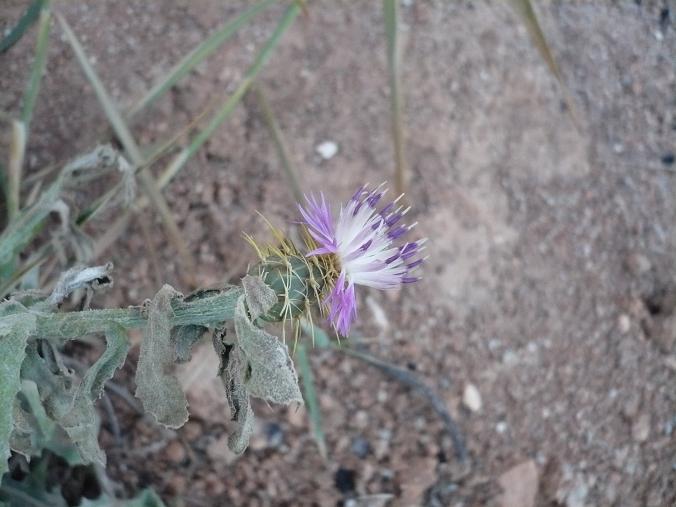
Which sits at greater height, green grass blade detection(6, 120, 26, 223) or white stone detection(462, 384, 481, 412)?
green grass blade detection(6, 120, 26, 223)

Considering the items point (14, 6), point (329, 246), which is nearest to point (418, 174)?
point (329, 246)

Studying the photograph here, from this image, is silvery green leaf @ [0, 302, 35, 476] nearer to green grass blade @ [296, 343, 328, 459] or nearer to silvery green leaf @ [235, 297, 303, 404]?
silvery green leaf @ [235, 297, 303, 404]

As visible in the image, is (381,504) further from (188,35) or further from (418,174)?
(188,35)

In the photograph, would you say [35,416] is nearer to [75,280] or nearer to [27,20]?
[75,280]

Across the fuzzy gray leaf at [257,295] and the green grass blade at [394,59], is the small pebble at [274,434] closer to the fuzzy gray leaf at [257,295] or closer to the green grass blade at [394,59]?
the green grass blade at [394,59]

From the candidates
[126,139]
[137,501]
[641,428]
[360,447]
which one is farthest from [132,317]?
[641,428]

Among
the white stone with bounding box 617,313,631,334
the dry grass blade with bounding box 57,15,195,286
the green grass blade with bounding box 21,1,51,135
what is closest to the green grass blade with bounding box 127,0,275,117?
the dry grass blade with bounding box 57,15,195,286
